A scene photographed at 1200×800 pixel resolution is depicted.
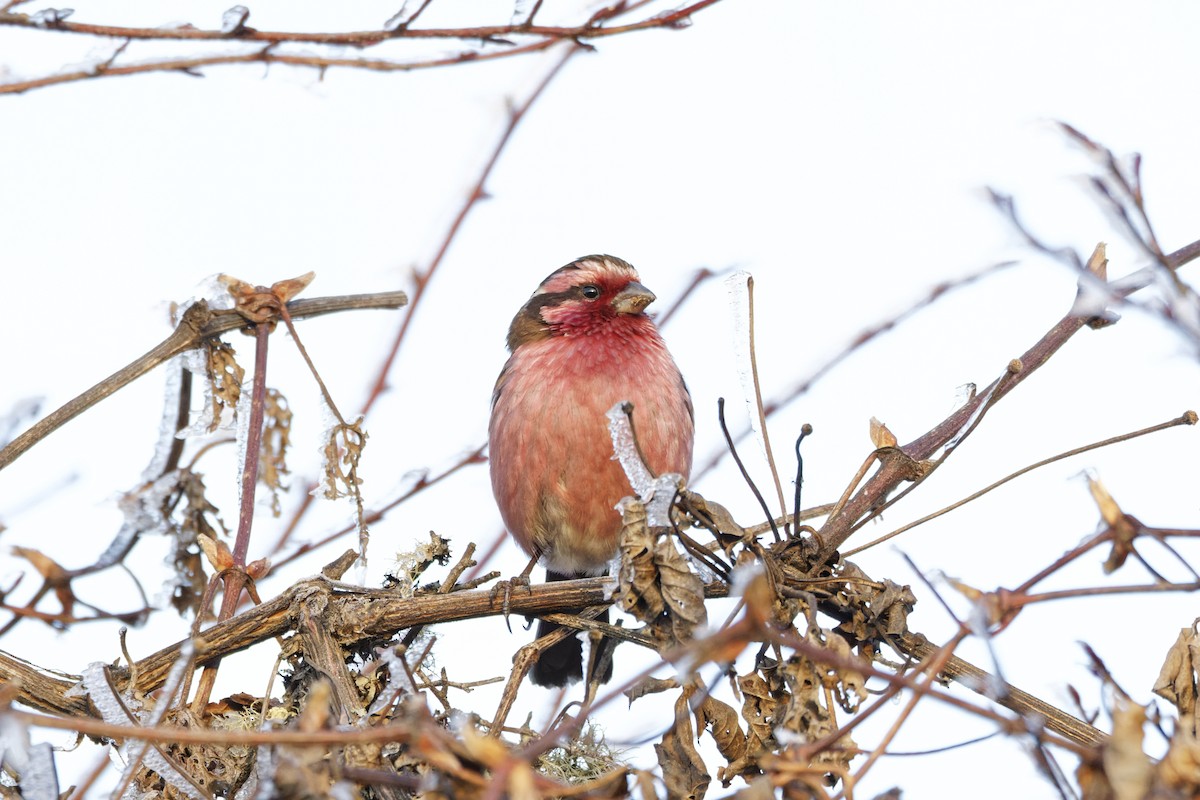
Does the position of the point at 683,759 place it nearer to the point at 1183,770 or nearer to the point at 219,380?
the point at 1183,770

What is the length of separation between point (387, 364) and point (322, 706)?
2976 mm

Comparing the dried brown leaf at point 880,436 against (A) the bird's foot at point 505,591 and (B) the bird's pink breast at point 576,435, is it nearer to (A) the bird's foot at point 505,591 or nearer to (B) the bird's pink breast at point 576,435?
(A) the bird's foot at point 505,591

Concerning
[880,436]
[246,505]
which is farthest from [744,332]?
[246,505]

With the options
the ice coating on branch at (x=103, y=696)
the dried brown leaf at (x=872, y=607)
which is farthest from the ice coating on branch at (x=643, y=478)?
the ice coating on branch at (x=103, y=696)

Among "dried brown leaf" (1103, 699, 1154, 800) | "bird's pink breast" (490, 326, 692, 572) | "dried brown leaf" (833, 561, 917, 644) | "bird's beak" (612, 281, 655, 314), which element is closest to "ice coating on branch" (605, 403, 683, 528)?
"dried brown leaf" (833, 561, 917, 644)

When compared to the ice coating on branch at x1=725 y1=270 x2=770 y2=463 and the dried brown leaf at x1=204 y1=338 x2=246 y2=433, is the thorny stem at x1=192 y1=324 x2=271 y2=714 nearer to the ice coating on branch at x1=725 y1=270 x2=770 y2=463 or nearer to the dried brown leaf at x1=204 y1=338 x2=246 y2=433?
the dried brown leaf at x1=204 y1=338 x2=246 y2=433

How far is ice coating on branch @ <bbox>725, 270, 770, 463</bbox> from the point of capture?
3.32 m

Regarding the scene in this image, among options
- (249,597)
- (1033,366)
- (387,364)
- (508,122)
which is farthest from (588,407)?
(1033,366)

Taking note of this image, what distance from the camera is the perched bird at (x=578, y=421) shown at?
5.16 meters

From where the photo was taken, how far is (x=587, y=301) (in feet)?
18.7

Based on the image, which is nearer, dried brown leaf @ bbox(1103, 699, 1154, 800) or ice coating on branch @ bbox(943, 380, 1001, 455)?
dried brown leaf @ bbox(1103, 699, 1154, 800)

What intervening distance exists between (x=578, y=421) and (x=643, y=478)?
2.21 metres

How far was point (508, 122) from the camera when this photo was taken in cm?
457

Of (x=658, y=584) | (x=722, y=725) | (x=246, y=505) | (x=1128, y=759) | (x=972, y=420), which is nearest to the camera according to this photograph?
(x=1128, y=759)
